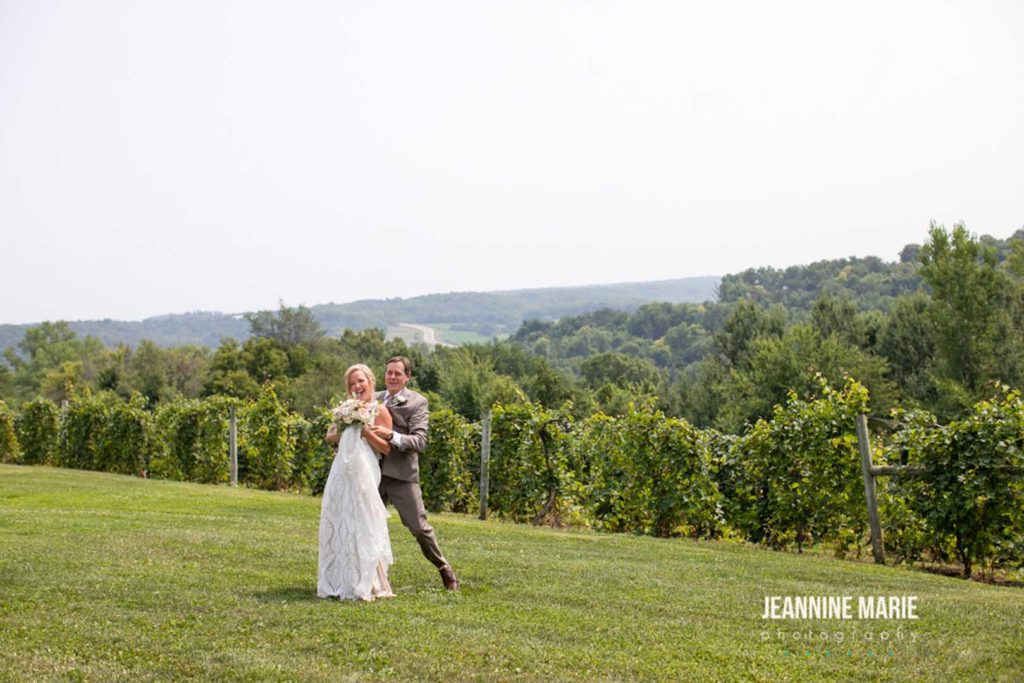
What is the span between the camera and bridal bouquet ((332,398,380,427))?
8398mm

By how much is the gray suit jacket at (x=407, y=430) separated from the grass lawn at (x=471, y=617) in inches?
42.5

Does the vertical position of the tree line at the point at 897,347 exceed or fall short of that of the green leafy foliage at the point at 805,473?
it exceeds it

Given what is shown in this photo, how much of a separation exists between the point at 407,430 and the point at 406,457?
24cm

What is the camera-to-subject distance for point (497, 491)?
1786 centimetres

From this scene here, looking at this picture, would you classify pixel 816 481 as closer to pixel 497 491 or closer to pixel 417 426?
pixel 497 491

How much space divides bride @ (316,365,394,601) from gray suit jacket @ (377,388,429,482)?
0.48 ft

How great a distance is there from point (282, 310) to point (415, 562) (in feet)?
348

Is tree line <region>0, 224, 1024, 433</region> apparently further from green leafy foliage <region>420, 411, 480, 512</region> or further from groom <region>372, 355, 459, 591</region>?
groom <region>372, 355, 459, 591</region>

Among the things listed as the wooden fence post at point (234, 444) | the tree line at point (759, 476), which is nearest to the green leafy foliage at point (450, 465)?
the tree line at point (759, 476)

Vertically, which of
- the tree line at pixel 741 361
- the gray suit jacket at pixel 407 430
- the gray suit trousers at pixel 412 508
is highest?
the tree line at pixel 741 361

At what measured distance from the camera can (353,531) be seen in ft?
27.2

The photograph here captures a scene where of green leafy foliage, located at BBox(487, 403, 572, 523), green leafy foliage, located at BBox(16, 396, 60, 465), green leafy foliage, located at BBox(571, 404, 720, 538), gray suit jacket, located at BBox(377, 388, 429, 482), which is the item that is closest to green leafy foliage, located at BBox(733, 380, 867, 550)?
green leafy foliage, located at BBox(571, 404, 720, 538)

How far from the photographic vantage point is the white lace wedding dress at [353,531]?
8.25 meters

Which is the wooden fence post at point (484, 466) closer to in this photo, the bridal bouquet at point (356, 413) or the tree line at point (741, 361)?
the tree line at point (741, 361)
